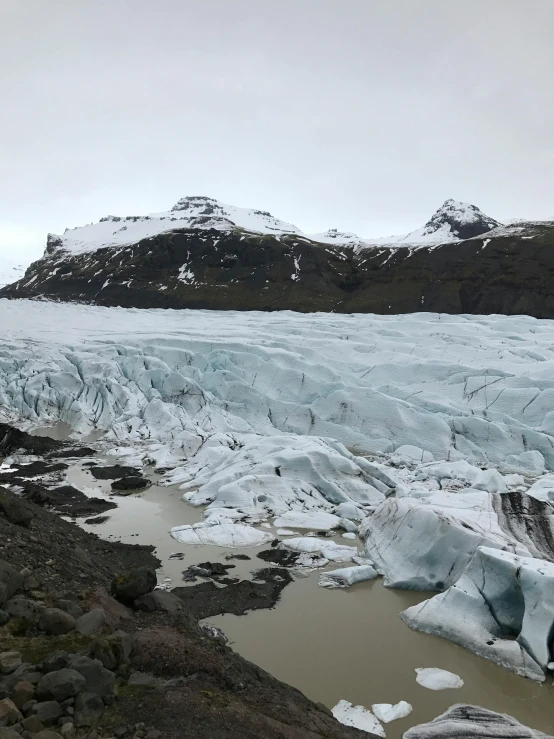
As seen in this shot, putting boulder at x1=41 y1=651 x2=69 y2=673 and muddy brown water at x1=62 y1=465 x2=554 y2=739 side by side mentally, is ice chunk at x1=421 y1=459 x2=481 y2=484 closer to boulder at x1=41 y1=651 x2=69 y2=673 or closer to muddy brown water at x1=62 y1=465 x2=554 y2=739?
muddy brown water at x1=62 y1=465 x2=554 y2=739

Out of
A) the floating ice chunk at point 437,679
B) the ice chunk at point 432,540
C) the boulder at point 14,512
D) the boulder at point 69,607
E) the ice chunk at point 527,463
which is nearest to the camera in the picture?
the boulder at point 69,607

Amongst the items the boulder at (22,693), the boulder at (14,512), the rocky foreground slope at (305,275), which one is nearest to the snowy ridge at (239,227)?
the rocky foreground slope at (305,275)

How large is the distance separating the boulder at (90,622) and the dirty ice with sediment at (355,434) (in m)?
4.26

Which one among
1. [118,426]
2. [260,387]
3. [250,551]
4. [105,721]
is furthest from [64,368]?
[105,721]

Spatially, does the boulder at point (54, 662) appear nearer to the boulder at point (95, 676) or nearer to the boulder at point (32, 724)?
the boulder at point (95, 676)

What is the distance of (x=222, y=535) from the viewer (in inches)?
363

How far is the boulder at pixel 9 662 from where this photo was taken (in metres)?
3.08

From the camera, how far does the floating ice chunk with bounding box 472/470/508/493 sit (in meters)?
10.9

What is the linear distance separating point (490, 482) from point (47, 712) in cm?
1010

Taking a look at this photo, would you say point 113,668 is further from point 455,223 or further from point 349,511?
point 455,223

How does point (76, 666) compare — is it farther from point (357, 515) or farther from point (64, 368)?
point (64, 368)

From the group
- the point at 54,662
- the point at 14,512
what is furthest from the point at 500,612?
the point at 14,512

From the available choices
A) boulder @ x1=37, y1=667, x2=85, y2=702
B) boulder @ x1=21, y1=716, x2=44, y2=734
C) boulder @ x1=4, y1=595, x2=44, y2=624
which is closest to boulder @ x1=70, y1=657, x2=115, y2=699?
boulder @ x1=37, y1=667, x2=85, y2=702

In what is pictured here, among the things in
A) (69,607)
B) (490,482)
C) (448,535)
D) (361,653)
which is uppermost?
(69,607)
